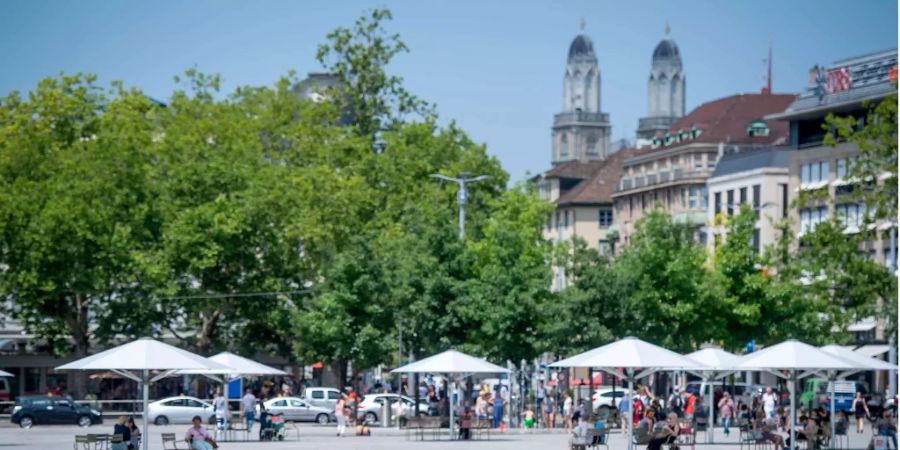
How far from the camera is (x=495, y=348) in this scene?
61.7 meters

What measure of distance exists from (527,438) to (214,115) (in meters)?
37.5

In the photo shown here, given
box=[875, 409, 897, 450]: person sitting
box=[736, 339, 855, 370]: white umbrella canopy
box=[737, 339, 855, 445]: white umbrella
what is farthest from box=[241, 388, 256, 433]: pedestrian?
box=[875, 409, 897, 450]: person sitting

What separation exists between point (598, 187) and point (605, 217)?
2.69m

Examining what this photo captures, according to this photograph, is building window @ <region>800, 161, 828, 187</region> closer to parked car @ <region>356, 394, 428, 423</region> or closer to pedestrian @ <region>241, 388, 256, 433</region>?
parked car @ <region>356, 394, 428, 423</region>

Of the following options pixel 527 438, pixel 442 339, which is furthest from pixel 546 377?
pixel 527 438

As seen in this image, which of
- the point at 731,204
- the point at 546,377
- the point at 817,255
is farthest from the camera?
the point at 731,204

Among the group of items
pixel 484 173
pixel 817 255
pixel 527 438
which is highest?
pixel 484 173

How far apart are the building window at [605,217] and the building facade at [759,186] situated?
38.7 m

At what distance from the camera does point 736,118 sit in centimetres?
14450

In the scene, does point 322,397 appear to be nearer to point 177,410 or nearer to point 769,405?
point 177,410

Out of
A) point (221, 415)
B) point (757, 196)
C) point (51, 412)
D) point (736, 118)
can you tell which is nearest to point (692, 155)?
point (736, 118)

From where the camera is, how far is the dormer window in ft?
458

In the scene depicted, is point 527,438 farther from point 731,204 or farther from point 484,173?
point 731,204

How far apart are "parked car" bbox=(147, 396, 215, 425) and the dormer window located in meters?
81.3
